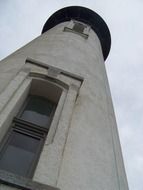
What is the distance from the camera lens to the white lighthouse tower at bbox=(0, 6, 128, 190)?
170 inches

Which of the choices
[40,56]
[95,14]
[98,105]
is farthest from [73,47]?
[95,14]

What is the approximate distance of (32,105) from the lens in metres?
6.57

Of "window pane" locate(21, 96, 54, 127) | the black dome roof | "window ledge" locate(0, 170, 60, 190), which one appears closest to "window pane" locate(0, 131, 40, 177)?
"window pane" locate(21, 96, 54, 127)

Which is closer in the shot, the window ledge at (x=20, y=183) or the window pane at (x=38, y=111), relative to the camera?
the window ledge at (x=20, y=183)

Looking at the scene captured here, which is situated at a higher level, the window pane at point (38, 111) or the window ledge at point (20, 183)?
the window pane at point (38, 111)

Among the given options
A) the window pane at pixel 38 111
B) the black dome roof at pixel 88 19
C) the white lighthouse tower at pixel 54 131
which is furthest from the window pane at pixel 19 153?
the black dome roof at pixel 88 19

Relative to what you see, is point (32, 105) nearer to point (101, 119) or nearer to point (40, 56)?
point (101, 119)

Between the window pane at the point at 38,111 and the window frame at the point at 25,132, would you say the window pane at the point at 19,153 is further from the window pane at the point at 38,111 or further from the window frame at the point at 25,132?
the window pane at the point at 38,111

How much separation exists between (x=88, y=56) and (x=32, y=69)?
358 cm

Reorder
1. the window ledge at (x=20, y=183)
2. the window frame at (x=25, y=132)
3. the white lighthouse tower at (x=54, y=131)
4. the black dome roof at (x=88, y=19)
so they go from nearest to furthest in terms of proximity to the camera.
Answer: the window ledge at (x=20, y=183) → the white lighthouse tower at (x=54, y=131) → the window frame at (x=25, y=132) → the black dome roof at (x=88, y=19)

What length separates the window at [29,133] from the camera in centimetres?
479

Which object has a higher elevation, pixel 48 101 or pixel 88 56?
pixel 88 56

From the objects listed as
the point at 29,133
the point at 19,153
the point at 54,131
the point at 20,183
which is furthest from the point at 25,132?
the point at 20,183

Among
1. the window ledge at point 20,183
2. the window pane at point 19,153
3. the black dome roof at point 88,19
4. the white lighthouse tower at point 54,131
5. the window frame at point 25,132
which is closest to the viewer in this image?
the window ledge at point 20,183
